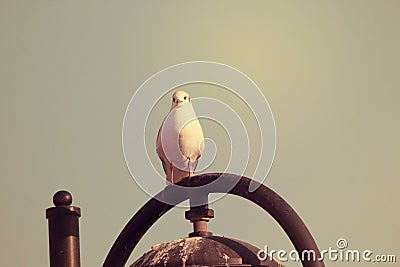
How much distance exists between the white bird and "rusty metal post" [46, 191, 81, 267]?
567 mm

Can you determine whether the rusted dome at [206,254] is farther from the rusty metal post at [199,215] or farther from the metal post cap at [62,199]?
the metal post cap at [62,199]

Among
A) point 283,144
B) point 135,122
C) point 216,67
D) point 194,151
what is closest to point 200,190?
point 194,151

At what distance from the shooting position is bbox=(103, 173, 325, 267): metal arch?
1.56 metres

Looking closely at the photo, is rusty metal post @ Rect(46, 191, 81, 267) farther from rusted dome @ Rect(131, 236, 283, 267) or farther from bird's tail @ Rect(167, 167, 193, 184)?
bird's tail @ Rect(167, 167, 193, 184)

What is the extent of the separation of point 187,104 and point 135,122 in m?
0.70

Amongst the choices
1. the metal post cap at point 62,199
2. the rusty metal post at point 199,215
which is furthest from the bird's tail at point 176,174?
the metal post cap at point 62,199

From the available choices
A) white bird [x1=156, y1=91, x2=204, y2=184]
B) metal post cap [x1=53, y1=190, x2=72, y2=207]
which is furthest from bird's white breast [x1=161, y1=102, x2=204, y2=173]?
metal post cap [x1=53, y1=190, x2=72, y2=207]

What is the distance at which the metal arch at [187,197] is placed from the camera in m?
1.56

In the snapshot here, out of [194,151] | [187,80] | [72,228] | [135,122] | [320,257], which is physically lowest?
[320,257]

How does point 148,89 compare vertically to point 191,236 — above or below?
above

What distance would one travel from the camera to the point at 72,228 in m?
1.60

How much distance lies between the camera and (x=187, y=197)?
1720 millimetres

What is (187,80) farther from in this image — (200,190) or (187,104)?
(200,190)

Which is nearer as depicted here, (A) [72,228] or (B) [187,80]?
(A) [72,228]
